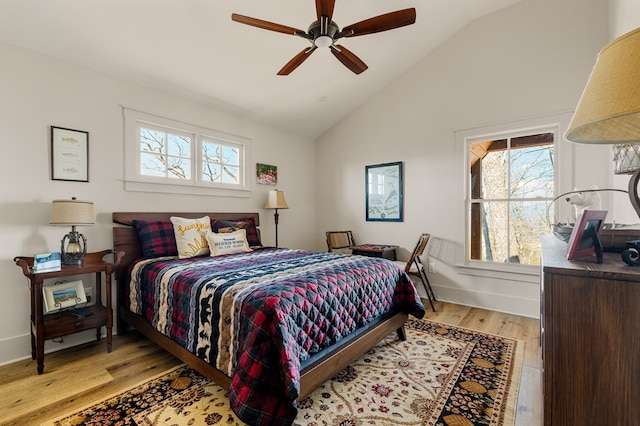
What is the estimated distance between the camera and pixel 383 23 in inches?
79.7

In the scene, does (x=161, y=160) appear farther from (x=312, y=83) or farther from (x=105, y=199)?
(x=312, y=83)

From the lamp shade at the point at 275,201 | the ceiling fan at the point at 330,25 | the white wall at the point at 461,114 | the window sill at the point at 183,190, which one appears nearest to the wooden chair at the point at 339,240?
the white wall at the point at 461,114

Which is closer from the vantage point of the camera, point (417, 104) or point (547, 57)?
point (547, 57)

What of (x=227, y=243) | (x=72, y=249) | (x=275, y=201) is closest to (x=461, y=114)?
(x=275, y=201)

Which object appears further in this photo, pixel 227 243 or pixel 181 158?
pixel 181 158

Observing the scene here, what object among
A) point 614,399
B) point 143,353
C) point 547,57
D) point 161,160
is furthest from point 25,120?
point 547,57

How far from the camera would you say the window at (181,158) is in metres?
2.96

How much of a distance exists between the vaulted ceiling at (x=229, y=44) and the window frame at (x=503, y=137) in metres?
1.32

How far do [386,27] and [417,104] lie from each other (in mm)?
2035

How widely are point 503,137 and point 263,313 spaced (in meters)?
3.37

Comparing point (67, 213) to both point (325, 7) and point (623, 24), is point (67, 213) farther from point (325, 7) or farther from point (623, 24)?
point (623, 24)

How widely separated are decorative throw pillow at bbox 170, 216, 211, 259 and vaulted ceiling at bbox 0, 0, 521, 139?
147 cm

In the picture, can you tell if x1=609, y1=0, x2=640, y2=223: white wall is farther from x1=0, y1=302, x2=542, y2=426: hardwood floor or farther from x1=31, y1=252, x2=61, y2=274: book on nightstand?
x1=31, y1=252, x2=61, y2=274: book on nightstand

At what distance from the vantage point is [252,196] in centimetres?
408
